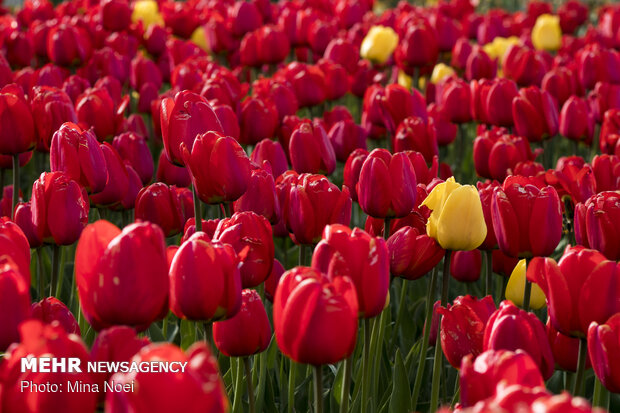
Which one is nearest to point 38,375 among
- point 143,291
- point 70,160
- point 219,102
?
point 143,291

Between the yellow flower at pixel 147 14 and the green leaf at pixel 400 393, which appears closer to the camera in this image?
the green leaf at pixel 400 393

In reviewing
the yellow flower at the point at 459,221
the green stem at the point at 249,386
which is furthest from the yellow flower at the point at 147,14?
the green stem at the point at 249,386

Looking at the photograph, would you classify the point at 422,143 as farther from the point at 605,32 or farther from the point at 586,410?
the point at 605,32

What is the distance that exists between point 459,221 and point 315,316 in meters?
0.65

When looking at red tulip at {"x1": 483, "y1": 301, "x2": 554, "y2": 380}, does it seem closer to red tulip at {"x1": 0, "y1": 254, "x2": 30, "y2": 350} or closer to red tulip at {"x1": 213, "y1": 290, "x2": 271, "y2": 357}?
red tulip at {"x1": 213, "y1": 290, "x2": 271, "y2": 357}

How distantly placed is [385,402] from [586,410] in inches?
44.6

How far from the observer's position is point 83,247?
1.11 meters

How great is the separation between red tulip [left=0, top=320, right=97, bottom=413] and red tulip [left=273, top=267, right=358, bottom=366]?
0.94 ft

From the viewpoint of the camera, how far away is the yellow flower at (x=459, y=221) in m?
1.64

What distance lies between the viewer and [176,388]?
0.76 meters

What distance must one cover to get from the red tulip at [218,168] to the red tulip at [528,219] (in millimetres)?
519

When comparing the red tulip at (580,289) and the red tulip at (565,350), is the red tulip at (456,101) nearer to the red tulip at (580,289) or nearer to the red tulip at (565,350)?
the red tulip at (565,350)

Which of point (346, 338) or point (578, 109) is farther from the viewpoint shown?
point (578, 109)

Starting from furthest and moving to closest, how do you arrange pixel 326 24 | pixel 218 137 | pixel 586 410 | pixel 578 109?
pixel 326 24 < pixel 578 109 < pixel 218 137 < pixel 586 410
